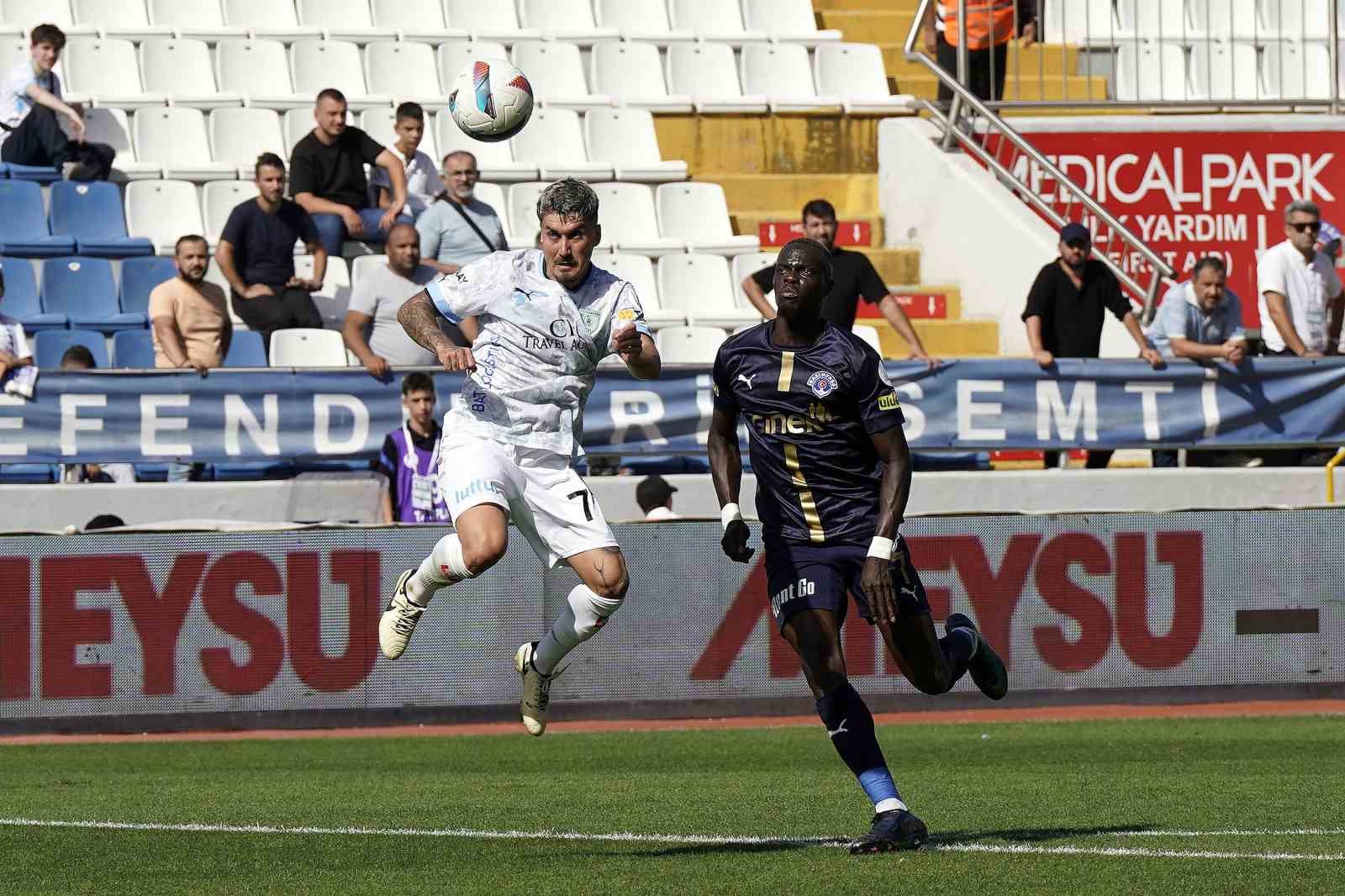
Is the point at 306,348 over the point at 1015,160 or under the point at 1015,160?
under

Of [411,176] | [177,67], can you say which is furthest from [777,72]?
[177,67]

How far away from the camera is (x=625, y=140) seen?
19.2 m

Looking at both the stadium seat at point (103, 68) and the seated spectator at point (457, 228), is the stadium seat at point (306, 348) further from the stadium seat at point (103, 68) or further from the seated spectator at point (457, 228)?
the stadium seat at point (103, 68)

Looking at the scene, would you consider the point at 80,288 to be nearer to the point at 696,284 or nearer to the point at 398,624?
the point at 696,284

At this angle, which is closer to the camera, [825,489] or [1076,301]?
[825,489]

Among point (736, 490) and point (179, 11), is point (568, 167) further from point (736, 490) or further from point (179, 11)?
point (736, 490)

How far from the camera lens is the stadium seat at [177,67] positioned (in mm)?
18641

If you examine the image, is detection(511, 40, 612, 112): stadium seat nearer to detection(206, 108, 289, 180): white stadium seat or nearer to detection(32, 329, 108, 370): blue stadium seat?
detection(206, 108, 289, 180): white stadium seat

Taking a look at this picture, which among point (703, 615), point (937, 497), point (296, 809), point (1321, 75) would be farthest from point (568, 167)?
point (296, 809)

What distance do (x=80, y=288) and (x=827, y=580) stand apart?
33.1 feet

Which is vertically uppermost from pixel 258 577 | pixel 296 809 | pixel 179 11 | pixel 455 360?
pixel 179 11

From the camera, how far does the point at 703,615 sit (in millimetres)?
13273

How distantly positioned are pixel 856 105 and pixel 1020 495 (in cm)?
586

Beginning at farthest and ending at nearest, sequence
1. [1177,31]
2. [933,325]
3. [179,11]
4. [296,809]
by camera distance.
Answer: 1. [1177,31]
2. [179,11]
3. [933,325]
4. [296,809]
